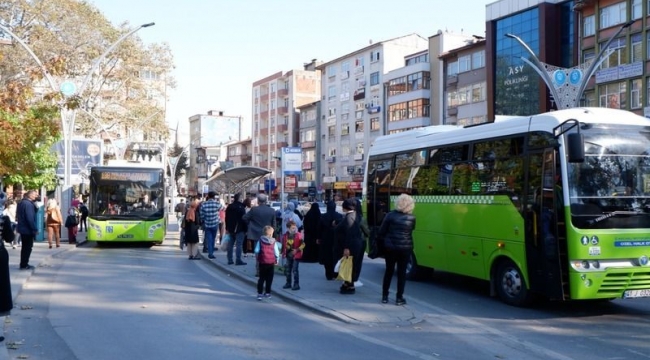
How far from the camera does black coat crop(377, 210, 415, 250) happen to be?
10305mm

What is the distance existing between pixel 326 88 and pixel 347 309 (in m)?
71.2

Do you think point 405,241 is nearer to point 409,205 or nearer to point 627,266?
point 409,205

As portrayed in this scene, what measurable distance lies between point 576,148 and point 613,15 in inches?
1478

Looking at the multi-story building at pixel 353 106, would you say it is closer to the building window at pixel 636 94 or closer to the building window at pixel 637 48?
the building window at pixel 636 94

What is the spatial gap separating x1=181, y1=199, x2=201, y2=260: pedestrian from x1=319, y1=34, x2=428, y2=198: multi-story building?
49844 mm

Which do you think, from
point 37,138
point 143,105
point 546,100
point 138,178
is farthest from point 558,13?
point 37,138

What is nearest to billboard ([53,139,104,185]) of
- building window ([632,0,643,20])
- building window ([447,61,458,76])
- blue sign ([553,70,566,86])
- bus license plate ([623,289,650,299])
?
blue sign ([553,70,566,86])

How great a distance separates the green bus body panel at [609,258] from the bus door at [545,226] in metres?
0.19

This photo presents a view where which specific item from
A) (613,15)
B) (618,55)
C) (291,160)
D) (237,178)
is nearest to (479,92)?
(613,15)

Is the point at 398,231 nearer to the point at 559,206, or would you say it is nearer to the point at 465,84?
the point at 559,206

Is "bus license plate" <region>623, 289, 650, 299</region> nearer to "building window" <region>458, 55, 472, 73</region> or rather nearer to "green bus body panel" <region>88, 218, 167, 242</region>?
"green bus body panel" <region>88, 218, 167, 242</region>

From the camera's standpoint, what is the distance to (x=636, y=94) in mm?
40031

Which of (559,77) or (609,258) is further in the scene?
(559,77)

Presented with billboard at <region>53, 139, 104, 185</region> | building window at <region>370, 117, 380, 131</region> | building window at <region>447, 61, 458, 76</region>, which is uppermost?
building window at <region>447, 61, 458, 76</region>
